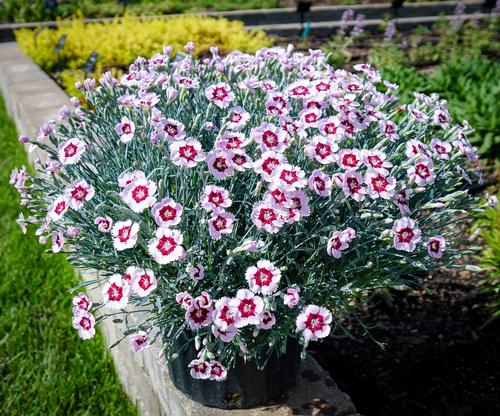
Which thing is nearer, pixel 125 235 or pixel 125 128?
pixel 125 235

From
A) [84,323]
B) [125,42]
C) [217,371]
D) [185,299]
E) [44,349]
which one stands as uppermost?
[185,299]

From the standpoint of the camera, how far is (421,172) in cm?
185

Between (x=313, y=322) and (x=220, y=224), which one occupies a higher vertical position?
(x=220, y=224)

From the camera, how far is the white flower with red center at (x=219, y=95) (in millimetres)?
2061

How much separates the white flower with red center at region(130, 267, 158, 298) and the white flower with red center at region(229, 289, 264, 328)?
22 centimetres

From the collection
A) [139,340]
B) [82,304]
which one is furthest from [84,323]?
[139,340]

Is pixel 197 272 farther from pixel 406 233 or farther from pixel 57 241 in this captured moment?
pixel 406 233

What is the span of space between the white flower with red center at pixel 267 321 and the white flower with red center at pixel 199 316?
15 cm

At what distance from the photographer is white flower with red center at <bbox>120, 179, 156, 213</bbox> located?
5.46 feet

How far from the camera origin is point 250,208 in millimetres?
1913

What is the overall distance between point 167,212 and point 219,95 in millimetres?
585

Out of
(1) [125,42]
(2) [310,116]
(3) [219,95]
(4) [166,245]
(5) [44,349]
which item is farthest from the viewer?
(1) [125,42]

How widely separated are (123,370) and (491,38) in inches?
291

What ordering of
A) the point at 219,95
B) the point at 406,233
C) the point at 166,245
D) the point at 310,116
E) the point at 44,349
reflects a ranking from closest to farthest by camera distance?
the point at 166,245, the point at 406,233, the point at 310,116, the point at 219,95, the point at 44,349
